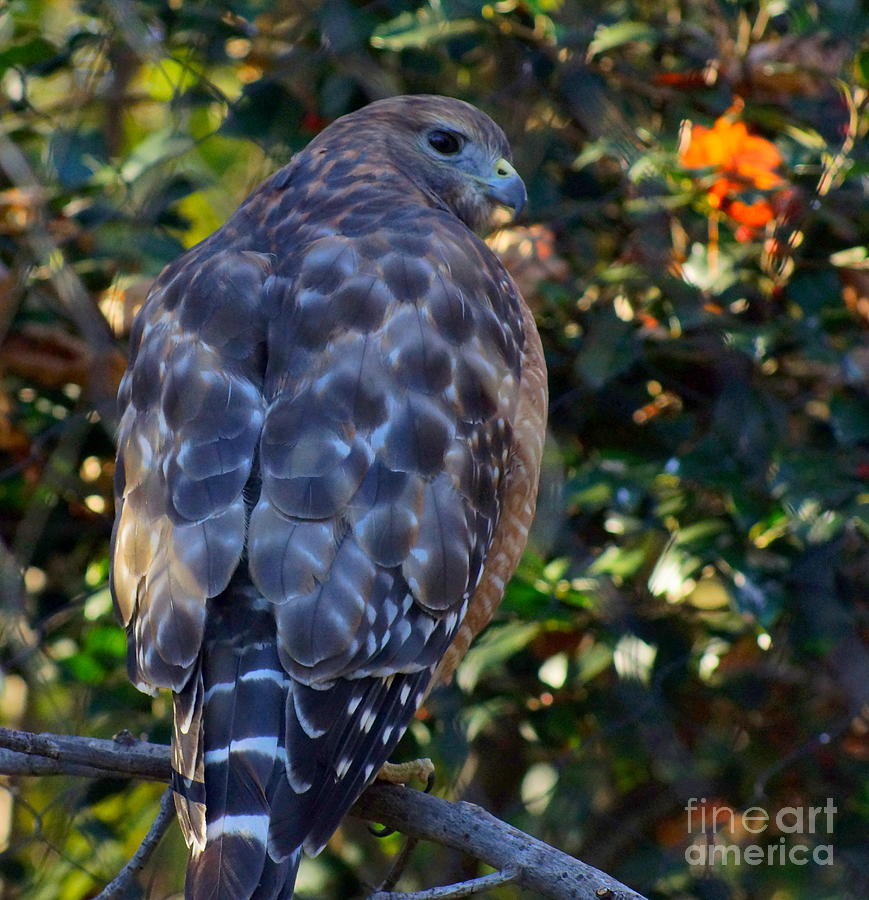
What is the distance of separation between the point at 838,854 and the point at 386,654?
1.29 meters

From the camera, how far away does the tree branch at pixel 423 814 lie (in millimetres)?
1452

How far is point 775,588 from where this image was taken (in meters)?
2.32

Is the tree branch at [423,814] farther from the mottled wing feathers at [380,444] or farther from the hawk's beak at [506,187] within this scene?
the hawk's beak at [506,187]

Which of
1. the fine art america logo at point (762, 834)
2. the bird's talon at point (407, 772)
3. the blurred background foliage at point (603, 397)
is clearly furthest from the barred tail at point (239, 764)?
the fine art america logo at point (762, 834)

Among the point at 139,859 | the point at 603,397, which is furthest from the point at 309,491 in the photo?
the point at 603,397

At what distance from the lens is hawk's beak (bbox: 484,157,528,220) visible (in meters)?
2.32

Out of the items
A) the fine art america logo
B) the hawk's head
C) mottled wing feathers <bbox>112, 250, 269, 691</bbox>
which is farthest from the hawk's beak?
the fine art america logo

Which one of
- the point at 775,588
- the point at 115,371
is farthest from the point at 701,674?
the point at 115,371

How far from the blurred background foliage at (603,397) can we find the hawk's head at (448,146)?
6.3 inches

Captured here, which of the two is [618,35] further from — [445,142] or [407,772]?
[407,772]

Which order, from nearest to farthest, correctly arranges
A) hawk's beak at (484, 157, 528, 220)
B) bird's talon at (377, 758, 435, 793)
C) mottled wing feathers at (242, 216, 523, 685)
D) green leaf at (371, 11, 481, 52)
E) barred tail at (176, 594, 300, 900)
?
barred tail at (176, 594, 300, 900)
mottled wing feathers at (242, 216, 523, 685)
bird's talon at (377, 758, 435, 793)
hawk's beak at (484, 157, 528, 220)
green leaf at (371, 11, 481, 52)

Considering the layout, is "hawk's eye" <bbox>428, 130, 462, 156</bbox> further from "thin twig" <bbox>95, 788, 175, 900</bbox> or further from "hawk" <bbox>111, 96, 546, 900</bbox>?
"thin twig" <bbox>95, 788, 175, 900</bbox>

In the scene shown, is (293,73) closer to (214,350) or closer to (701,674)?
(214,350)

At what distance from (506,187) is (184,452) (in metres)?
0.90
